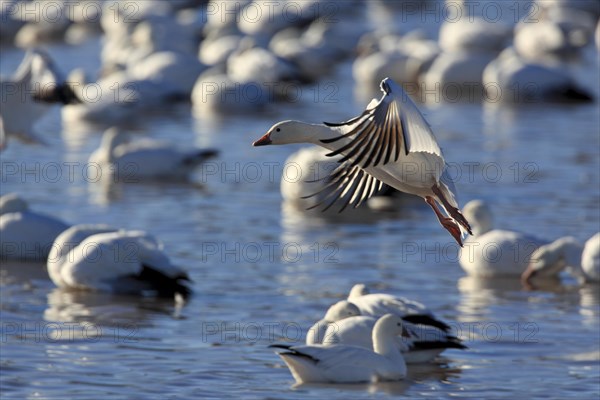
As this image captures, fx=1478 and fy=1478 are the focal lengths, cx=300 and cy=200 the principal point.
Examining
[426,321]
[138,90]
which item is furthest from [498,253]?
[138,90]

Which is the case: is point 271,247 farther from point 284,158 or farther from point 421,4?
point 421,4

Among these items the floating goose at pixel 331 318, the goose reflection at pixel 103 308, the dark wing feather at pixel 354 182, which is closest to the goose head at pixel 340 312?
the floating goose at pixel 331 318

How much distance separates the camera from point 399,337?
10.1 metres

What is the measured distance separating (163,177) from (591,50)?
659 inches

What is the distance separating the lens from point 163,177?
1853 cm

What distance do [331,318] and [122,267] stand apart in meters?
2.54

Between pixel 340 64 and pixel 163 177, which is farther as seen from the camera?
pixel 340 64

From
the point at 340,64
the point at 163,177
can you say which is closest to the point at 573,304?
the point at 163,177

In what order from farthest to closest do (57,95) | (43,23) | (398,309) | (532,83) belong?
(43,23) < (532,83) < (57,95) < (398,309)

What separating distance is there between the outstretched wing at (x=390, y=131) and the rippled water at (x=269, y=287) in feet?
6.31

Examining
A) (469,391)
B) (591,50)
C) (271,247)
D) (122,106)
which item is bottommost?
(469,391)

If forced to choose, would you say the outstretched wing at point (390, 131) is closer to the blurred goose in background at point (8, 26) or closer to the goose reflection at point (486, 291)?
the goose reflection at point (486, 291)

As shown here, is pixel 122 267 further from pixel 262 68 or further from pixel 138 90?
pixel 262 68

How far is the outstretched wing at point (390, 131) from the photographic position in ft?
27.4
